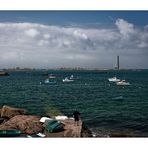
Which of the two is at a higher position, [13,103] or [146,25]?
[146,25]

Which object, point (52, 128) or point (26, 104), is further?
point (26, 104)

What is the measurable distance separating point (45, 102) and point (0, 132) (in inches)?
626

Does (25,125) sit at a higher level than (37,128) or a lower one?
higher

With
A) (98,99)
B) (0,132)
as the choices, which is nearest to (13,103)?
(98,99)

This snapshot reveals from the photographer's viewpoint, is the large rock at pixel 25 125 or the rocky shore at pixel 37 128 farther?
the large rock at pixel 25 125

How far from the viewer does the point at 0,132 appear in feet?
43.7

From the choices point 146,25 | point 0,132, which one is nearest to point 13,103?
point 146,25

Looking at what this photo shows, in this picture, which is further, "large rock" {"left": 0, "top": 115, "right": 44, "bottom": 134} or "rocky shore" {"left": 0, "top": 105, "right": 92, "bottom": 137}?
"large rock" {"left": 0, "top": 115, "right": 44, "bottom": 134}

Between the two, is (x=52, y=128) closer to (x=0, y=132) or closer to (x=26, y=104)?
(x=0, y=132)
